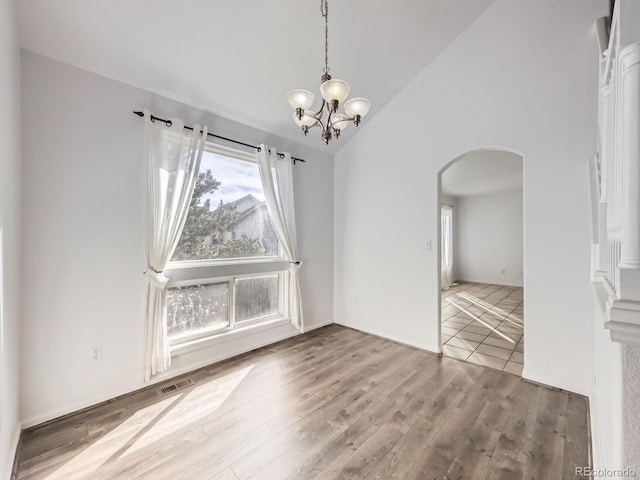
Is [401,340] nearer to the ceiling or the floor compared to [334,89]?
nearer to the floor

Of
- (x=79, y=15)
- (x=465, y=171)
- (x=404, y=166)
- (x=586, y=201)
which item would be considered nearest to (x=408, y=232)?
(x=404, y=166)

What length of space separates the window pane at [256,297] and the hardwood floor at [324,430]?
69 centimetres

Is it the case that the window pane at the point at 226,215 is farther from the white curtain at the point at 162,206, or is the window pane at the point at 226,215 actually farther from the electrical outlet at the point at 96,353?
the electrical outlet at the point at 96,353

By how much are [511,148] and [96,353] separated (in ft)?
13.5

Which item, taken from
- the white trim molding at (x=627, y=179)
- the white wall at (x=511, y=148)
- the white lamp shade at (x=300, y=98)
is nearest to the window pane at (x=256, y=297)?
the white wall at (x=511, y=148)

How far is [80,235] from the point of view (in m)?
2.13

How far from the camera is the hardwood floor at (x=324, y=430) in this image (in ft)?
5.24

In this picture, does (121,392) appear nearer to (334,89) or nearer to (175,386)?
(175,386)

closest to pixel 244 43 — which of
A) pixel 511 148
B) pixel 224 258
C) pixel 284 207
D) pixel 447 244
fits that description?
pixel 284 207

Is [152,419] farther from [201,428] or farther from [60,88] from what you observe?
[60,88]

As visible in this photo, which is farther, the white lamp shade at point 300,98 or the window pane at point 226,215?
the window pane at point 226,215

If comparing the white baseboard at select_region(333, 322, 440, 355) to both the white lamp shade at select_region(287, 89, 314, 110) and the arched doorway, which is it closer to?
the arched doorway

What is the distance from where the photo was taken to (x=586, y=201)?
2299mm

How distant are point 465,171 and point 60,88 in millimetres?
5664
